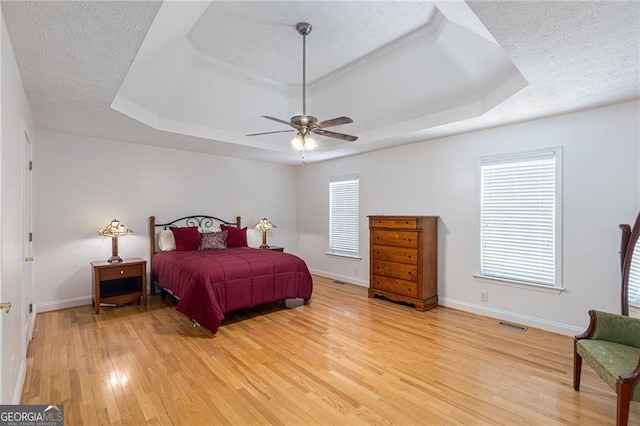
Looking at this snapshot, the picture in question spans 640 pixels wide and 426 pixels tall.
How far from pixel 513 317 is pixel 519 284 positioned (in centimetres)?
43

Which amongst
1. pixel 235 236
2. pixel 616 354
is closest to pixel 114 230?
pixel 235 236

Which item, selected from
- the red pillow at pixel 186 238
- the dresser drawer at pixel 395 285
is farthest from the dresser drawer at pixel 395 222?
the red pillow at pixel 186 238

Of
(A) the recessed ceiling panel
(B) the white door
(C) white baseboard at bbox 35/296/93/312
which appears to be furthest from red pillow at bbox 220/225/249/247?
(A) the recessed ceiling panel

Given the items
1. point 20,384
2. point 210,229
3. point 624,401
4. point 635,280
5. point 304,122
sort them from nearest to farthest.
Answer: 1. point 624,401
2. point 20,384
3. point 635,280
4. point 304,122
5. point 210,229

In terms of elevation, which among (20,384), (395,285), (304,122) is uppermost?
(304,122)

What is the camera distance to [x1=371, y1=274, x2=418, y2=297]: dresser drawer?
4.42 meters

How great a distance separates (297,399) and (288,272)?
2.21 meters

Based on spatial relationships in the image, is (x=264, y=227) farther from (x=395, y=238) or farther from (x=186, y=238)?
(x=395, y=238)

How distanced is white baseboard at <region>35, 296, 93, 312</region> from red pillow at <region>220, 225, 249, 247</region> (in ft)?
7.34

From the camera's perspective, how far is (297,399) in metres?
2.31

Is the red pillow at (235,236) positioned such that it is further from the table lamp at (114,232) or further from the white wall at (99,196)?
the table lamp at (114,232)

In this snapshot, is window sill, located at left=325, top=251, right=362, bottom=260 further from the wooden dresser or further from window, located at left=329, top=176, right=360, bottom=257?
the wooden dresser

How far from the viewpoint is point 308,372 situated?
2691 millimetres

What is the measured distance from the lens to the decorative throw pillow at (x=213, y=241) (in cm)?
512
